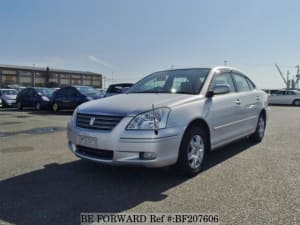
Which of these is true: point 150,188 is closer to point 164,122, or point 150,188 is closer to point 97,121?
point 164,122

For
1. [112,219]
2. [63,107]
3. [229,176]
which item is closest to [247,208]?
[229,176]

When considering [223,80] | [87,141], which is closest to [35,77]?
[223,80]

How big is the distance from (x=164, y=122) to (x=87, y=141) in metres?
1.11

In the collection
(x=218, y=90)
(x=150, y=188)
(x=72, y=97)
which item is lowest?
(x=150, y=188)

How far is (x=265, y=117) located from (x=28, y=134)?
6.15 meters

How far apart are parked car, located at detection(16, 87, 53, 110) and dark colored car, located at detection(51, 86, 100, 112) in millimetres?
1428

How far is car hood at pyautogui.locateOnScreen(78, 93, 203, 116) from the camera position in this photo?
4.11 metres

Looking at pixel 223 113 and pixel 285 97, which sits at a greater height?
pixel 285 97

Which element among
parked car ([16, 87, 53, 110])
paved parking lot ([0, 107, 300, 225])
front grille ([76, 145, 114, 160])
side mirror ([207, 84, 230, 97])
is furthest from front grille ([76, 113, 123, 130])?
parked car ([16, 87, 53, 110])

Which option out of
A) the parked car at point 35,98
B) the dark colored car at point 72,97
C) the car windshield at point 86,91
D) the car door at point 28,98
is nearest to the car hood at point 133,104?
the dark colored car at point 72,97

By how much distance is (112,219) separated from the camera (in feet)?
10.5

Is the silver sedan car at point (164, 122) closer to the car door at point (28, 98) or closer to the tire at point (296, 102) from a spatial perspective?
the car door at point (28, 98)

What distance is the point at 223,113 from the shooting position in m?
5.25

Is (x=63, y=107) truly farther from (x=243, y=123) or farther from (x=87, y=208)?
(x=87, y=208)
